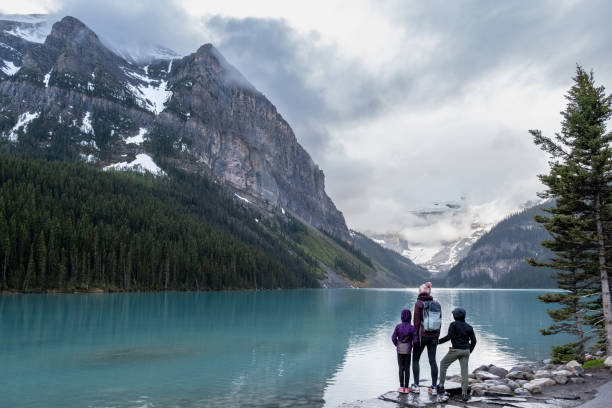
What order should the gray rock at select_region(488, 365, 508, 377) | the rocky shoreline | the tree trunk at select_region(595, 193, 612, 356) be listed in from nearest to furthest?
the rocky shoreline, the tree trunk at select_region(595, 193, 612, 356), the gray rock at select_region(488, 365, 508, 377)

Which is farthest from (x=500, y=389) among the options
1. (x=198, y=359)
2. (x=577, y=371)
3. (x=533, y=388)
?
(x=198, y=359)

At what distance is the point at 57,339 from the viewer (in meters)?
38.7

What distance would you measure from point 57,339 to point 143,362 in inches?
551

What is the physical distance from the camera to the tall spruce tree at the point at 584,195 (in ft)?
82.9

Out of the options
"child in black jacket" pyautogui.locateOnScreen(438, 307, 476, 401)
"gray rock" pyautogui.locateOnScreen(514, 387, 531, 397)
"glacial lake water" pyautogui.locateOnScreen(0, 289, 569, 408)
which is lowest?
"glacial lake water" pyautogui.locateOnScreen(0, 289, 569, 408)

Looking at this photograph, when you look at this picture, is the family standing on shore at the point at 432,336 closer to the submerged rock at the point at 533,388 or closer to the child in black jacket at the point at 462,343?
the child in black jacket at the point at 462,343

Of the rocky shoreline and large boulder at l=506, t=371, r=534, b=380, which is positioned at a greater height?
the rocky shoreline

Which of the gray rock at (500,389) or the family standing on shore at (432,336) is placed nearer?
the family standing on shore at (432,336)

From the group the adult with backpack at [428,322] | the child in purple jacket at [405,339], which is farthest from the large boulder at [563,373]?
the child in purple jacket at [405,339]

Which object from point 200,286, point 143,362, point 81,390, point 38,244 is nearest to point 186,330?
point 143,362

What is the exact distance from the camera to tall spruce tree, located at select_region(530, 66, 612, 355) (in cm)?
2528

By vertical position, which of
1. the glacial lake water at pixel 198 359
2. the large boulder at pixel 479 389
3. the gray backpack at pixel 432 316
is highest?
the gray backpack at pixel 432 316

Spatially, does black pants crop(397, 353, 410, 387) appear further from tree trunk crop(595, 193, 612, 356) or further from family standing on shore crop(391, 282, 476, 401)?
tree trunk crop(595, 193, 612, 356)

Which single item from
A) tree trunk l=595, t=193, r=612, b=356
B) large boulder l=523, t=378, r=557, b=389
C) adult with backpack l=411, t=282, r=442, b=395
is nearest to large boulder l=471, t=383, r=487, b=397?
adult with backpack l=411, t=282, r=442, b=395
